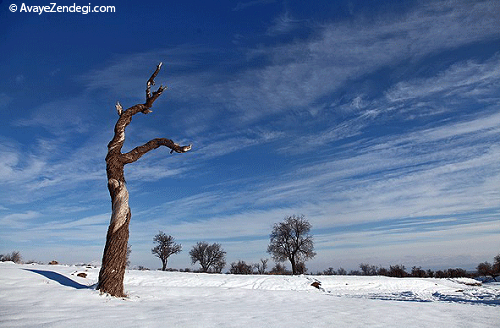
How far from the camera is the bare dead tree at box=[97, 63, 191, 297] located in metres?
7.16

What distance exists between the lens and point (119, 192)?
7848 mm

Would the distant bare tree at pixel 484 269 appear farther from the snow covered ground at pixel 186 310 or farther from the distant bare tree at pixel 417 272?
the snow covered ground at pixel 186 310

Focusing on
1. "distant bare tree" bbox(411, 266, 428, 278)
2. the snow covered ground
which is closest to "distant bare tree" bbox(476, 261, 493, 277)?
"distant bare tree" bbox(411, 266, 428, 278)

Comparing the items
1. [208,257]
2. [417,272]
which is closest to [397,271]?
[417,272]

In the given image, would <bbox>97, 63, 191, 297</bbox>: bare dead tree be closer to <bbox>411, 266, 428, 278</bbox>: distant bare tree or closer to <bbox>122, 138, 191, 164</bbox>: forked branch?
<bbox>122, 138, 191, 164</bbox>: forked branch

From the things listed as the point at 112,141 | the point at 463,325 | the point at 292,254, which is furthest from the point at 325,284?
the point at 292,254

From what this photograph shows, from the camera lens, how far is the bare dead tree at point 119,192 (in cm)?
716

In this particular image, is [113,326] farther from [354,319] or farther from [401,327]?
[401,327]

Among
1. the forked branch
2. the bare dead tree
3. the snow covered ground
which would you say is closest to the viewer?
the snow covered ground

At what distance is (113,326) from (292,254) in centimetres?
4138

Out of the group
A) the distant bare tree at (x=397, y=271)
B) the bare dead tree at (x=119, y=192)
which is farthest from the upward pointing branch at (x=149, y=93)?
the distant bare tree at (x=397, y=271)

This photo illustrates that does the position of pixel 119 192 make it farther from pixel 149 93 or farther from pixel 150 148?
pixel 149 93

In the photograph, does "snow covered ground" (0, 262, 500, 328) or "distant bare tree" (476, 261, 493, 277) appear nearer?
"snow covered ground" (0, 262, 500, 328)

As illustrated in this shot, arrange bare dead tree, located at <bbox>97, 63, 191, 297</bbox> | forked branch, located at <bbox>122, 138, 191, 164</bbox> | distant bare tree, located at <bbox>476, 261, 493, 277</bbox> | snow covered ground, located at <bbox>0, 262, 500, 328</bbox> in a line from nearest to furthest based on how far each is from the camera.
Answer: snow covered ground, located at <bbox>0, 262, 500, 328</bbox> < bare dead tree, located at <bbox>97, 63, 191, 297</bbox> < forked branch, located at <bbox>122, 138, 191, 164</bbox> < distant bare tree, located at <bbox>476, 261, 493, 277</bbox>
